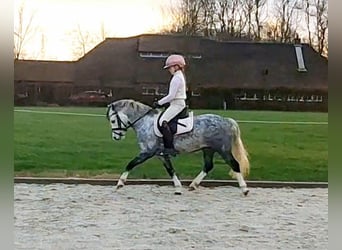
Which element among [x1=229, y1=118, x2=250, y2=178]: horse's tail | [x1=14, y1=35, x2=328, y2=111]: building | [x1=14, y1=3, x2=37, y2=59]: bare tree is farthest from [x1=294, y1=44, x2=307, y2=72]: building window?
[x1=14, y1=3, x2=37, y2=59]: bare tree

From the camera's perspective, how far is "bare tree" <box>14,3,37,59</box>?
3164 millimetres

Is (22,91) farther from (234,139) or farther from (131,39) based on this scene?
(234,139)

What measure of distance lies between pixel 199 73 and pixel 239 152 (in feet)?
1.36

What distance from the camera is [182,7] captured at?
3.30m

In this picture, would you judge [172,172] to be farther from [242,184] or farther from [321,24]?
[321,24]

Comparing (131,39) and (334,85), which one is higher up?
(131,39)

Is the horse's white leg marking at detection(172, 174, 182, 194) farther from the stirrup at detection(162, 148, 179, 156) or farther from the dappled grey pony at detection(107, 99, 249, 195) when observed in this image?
the stirrup at detection(162, 148, 179, 156)

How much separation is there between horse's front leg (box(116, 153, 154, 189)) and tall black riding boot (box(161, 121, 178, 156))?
0.08 metres

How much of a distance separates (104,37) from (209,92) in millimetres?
542

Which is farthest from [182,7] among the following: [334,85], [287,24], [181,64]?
[334,85]

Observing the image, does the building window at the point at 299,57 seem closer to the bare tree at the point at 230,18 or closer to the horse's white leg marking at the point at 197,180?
the bare tree at the point at 230,18

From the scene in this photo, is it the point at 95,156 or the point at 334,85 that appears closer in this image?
the point at 334,85

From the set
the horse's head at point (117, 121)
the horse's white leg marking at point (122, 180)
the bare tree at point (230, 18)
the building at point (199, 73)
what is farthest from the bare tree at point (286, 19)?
the horse's white leg marking at point (122, 180)

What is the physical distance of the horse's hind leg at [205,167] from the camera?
3.39 meters
